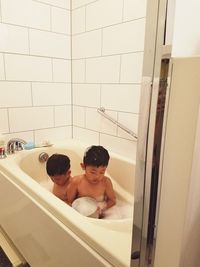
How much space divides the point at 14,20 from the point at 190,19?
125 centimetres

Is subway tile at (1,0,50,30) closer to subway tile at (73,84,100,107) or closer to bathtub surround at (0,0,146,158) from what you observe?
bathtub surround at (0,0,146,158)

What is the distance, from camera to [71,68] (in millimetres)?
1611

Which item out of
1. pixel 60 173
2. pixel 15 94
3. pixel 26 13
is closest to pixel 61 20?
pixel 26 13

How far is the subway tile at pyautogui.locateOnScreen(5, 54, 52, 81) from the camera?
1332 mm

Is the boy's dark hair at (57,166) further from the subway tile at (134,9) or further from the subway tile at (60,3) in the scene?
the subway tile at (60,3)

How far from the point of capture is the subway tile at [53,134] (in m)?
1.56

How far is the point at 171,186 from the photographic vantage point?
1.22 feet

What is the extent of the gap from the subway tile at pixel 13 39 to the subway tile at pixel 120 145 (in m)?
0.77

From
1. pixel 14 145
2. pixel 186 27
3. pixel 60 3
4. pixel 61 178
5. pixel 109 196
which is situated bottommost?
pixel 109 196

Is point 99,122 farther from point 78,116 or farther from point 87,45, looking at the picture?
point 87,45

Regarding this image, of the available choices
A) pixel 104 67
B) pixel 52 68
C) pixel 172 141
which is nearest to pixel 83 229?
pixel 172 141

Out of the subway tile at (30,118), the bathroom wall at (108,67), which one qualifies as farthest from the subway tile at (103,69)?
the subway tile at (30,118)

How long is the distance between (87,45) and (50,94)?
0.43 meters

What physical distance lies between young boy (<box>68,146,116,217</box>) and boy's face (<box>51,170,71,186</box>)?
0.14 feet
